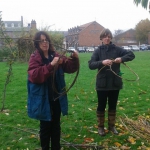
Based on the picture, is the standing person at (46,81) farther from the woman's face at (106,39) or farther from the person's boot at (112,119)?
the person's boot at (112,119)

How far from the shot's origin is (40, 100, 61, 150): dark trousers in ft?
11.8

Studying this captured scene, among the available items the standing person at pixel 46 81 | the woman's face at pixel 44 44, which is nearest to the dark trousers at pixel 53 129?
the standing person at pixel 46 81

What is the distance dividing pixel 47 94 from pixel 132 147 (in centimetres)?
174

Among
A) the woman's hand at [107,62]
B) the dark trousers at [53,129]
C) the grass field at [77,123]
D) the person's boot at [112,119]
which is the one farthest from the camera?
the person's boot at [112,119]

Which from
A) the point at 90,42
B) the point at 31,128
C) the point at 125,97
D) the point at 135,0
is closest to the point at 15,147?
the point at 31,128

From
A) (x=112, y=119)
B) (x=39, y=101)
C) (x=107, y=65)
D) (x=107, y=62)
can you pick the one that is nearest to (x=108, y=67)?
(x=107, y=65)

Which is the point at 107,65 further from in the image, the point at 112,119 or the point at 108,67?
the point at 112,119

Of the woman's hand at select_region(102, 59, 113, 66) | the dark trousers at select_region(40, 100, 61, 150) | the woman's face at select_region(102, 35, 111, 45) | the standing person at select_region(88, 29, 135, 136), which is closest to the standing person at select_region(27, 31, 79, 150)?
the dark trousers at select_region(40, 100, 61, 150)

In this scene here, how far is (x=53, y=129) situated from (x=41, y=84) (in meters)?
0.79

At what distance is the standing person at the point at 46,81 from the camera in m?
3.28

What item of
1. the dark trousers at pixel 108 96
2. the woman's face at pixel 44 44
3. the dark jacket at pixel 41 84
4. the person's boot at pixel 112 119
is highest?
the woman's face at pixel 44 44

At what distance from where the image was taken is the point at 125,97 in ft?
25.4

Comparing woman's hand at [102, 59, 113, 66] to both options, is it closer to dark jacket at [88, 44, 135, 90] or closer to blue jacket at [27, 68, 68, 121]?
dark jacket at [88, 44, 135, 90]

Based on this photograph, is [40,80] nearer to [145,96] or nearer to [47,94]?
[47,94]
